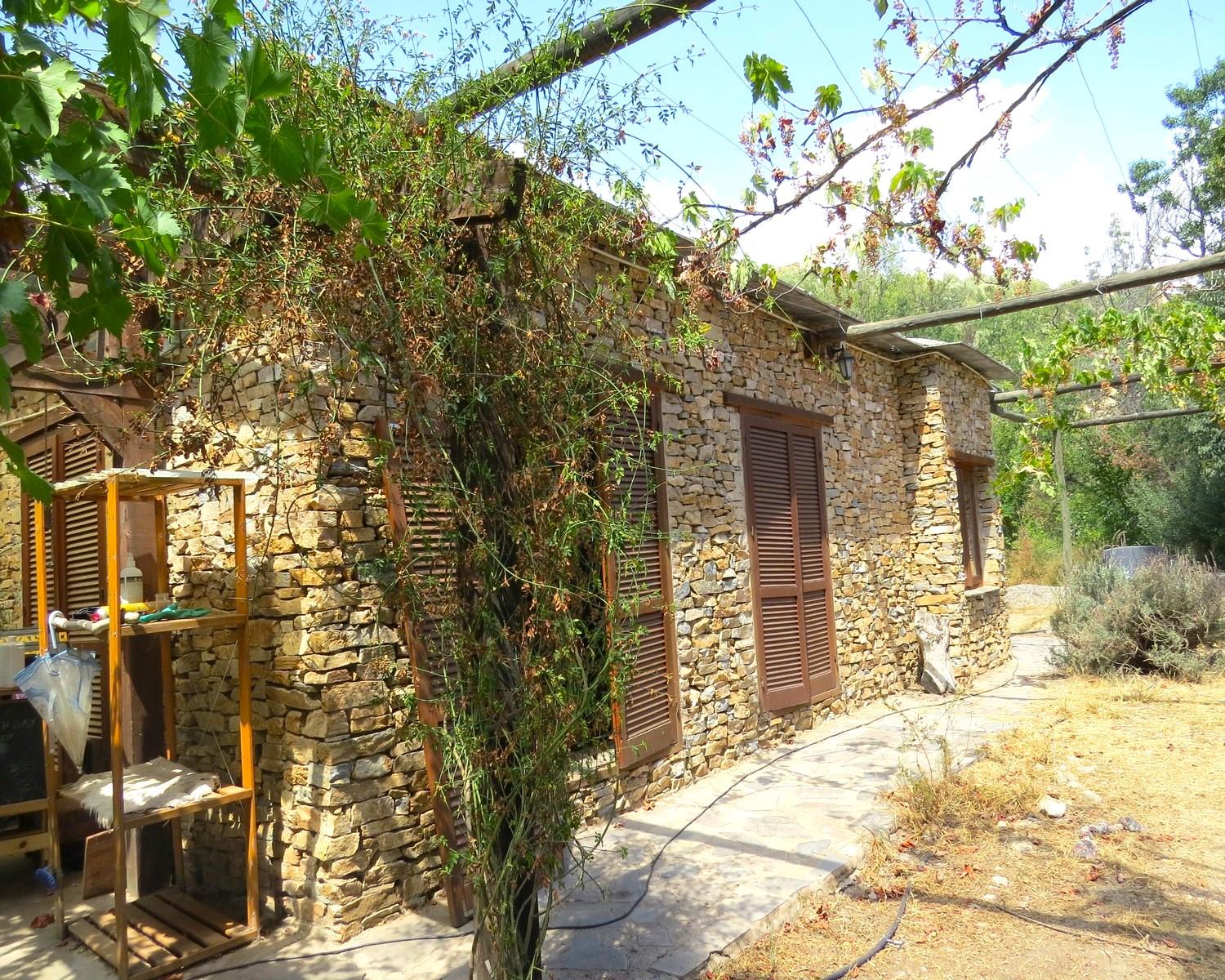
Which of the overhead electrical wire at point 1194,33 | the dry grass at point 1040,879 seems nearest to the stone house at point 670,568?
the dry grass at point 1040,879

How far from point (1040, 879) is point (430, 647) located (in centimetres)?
338

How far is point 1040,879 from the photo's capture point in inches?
167

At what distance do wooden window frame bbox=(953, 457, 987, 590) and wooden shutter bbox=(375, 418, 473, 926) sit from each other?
792 centimetres

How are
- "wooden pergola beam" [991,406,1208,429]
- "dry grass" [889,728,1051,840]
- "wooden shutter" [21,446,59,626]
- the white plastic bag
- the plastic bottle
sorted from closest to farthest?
the white plastic bag, the plastic bottle, "dry grass" [889,728,1051,840], "wooden shutter" [21,446,59,626], "wooden pergola beam" [991,406,1208,429]

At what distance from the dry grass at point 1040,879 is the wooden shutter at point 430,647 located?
49.1 inches

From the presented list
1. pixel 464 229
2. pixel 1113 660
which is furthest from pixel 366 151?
pixel 1113 660

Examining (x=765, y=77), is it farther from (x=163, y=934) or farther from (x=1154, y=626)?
(x=1154, y=626)

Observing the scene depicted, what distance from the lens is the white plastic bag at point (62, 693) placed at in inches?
144

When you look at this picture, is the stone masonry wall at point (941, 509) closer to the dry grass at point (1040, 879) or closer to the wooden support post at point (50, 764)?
the dry grass at point (1040, 879)

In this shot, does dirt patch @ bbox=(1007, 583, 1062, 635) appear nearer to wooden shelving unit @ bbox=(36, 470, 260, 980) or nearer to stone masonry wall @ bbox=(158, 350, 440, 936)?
stone masonry wall @ bbox=(158, 350, 440, 936)

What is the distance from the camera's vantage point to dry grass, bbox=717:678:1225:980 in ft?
11.5

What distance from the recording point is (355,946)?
11.7 feet

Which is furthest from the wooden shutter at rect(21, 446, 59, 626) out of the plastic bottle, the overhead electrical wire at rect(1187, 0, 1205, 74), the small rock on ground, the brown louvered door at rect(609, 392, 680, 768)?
the overhead electrical wire at rect(1187, 0, 1205, 74)

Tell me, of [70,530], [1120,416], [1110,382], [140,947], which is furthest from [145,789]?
[1120,416]
